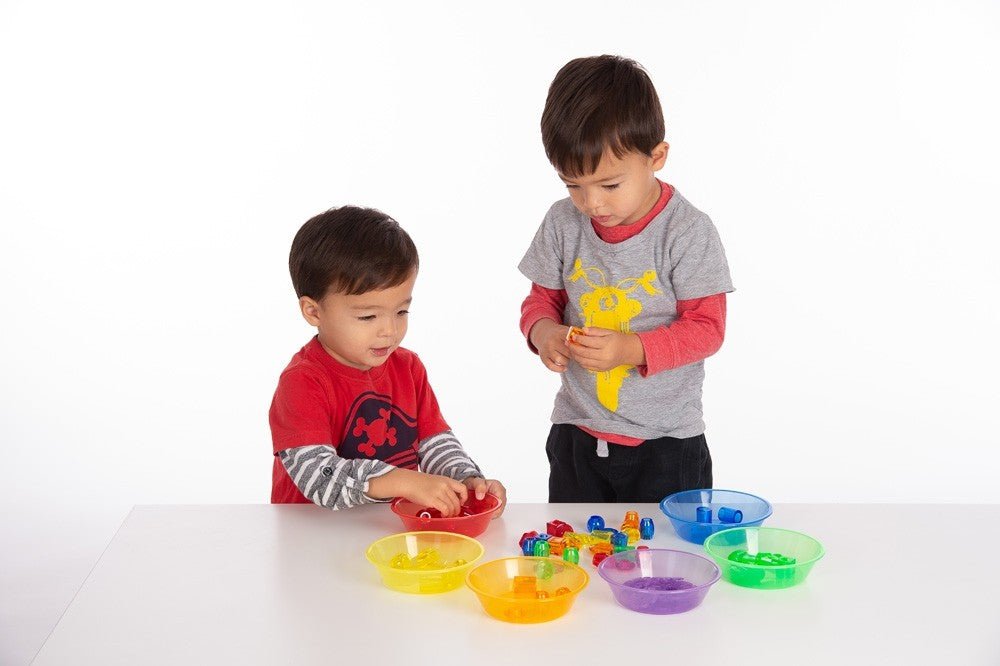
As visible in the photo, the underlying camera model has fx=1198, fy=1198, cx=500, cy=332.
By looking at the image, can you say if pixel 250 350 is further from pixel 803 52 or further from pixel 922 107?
pixel 922 107

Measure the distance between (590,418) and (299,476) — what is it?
478mm

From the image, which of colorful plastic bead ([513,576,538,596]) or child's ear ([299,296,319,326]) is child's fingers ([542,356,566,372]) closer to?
child's ear ([299,296,319,326])

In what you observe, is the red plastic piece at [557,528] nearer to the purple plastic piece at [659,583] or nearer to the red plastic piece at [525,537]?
the red plastic piece at [525,537]

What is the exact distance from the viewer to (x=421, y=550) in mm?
1442

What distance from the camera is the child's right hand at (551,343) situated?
5.65ft

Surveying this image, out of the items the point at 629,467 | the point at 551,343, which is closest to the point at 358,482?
the point at 551,343

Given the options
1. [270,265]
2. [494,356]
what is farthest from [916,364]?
[270,265]

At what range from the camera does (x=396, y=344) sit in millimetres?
1666

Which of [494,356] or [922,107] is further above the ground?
[922,107]

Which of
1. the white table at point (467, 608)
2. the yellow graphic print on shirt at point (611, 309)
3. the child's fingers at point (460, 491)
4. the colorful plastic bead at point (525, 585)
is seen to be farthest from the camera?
the yellow graphic print on shirt at point (611, 309)

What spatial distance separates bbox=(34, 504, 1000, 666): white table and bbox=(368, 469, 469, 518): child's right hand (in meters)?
0.05

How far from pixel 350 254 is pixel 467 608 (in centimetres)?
55

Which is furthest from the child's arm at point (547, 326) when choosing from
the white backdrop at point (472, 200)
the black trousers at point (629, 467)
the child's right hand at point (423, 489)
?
the white backdrop at point (472, 200)

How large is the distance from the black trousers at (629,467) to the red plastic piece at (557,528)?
340 millimetres
